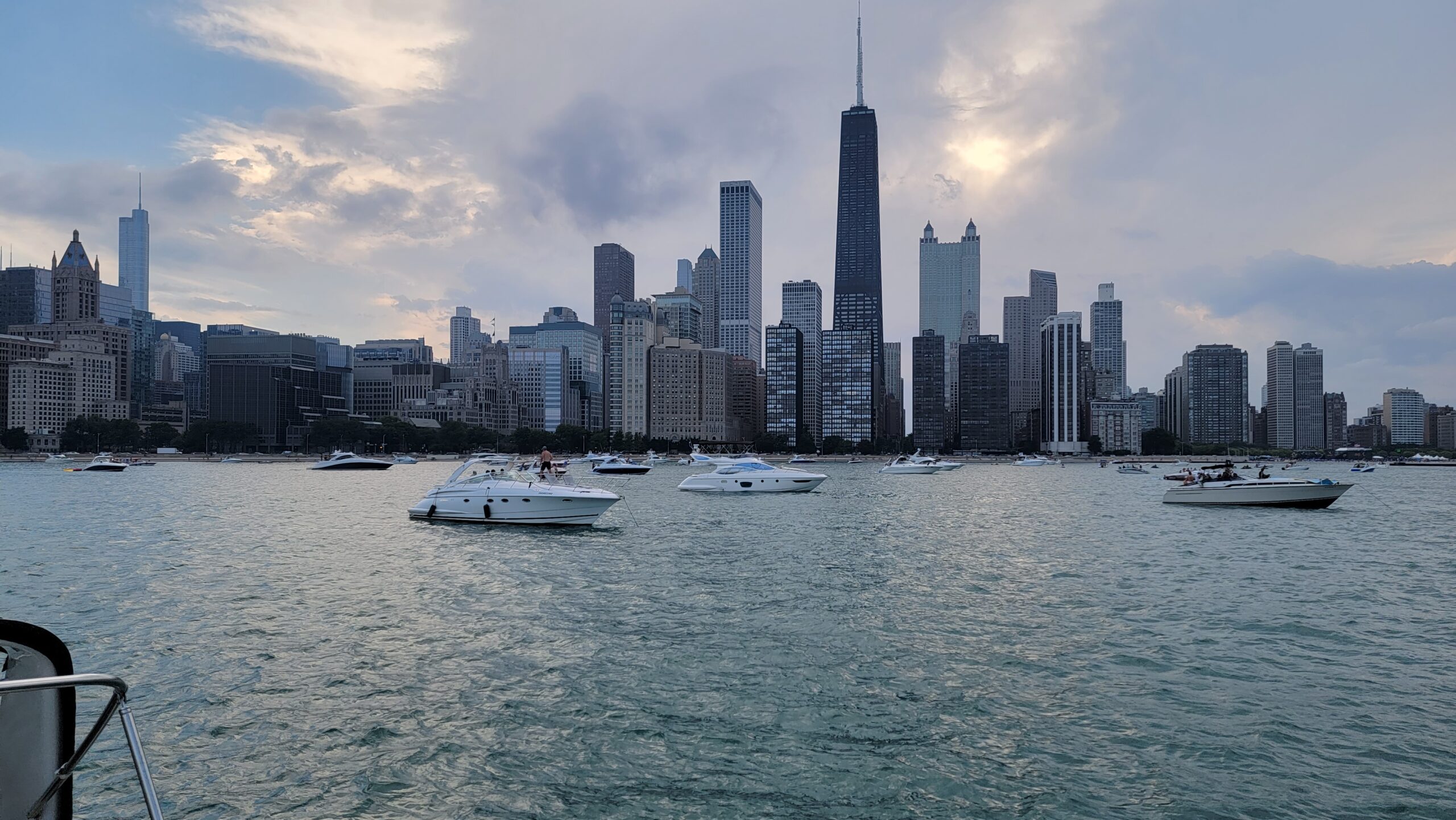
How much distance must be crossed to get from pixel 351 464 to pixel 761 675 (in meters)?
147

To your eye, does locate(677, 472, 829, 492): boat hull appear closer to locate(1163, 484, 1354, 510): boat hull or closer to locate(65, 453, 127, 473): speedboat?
locate(1163, 484, 1354, 510): boat hull

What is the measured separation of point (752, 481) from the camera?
223ft

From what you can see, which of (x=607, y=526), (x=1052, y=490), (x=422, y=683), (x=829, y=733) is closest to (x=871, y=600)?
(x=829, y=733)

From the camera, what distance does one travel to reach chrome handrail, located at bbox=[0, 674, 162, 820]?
15.3 feet

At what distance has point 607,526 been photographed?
42062 millimetres

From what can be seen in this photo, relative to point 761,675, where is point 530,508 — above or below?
above

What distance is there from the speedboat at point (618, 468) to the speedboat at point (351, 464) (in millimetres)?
41057

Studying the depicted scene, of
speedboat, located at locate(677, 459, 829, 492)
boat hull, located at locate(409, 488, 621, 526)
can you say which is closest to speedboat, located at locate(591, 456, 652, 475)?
speedboat, located at locate(677, 459, 829, 492)

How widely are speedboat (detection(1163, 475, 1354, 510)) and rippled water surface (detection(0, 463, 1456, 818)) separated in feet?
66.7

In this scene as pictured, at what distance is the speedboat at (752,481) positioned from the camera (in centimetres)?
6800

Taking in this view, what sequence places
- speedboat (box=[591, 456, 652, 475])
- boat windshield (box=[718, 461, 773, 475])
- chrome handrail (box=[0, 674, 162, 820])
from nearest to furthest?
chrome handrail (box=[0, 674, 162, 820])
boat windshield (box=[718, 461, 773, 475])
speedboat (box=[591, 456, 652, 475])

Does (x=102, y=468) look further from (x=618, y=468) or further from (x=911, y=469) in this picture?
(x=911, y=469)

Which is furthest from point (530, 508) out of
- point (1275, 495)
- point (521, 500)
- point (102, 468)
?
point (102, 468)

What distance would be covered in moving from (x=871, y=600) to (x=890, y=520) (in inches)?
1073
